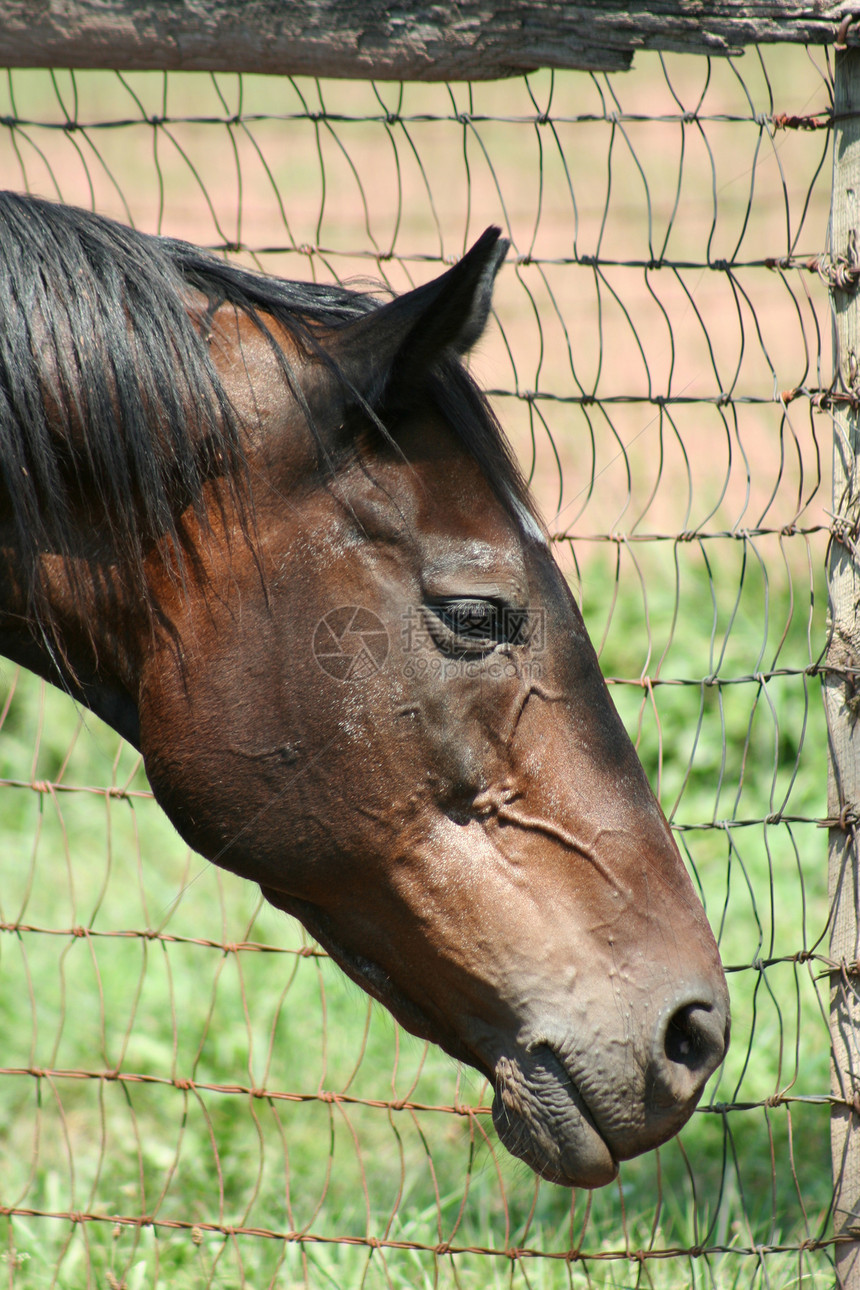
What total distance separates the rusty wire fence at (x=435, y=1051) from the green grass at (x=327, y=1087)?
13 mm

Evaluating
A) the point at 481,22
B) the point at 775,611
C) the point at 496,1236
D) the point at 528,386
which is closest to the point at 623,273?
the point at 528,386

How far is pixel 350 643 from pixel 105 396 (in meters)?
0.55

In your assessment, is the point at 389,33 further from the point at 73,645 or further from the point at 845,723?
the point at 845,723

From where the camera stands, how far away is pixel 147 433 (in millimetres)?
1663

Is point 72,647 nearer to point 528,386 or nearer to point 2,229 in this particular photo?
point 2,229

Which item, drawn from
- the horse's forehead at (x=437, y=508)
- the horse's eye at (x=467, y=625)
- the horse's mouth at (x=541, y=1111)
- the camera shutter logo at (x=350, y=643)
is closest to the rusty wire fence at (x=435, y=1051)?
the horse's mouth at (x=541, y=1111)

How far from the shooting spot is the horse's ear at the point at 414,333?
1572 millimetres

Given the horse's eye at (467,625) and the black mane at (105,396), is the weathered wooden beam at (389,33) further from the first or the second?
the horse's eye at (467,625)

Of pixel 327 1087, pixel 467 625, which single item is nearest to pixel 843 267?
pixel 467 625

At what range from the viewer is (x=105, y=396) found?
166cm

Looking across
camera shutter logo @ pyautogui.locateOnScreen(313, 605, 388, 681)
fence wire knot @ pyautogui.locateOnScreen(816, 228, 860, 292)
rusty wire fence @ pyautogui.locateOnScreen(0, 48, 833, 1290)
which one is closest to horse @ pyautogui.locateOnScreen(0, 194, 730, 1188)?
camera shutter logo @ pyautogui.locateOnScreen(313, 605, 388, 681)

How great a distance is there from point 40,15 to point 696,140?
35.1ft

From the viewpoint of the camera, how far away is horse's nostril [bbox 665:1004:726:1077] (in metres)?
1.63

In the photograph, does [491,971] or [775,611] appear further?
[775,611]
